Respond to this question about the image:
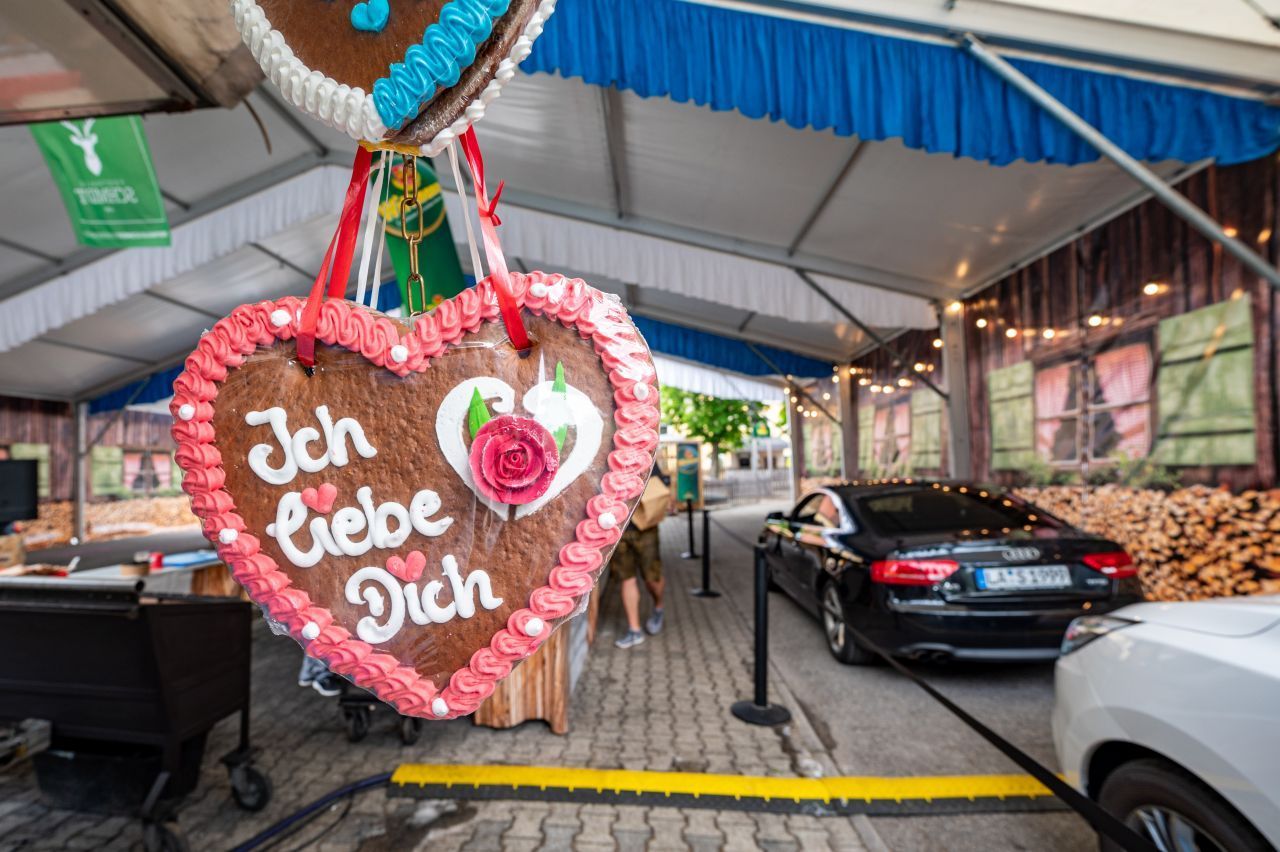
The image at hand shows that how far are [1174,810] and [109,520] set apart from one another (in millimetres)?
21832

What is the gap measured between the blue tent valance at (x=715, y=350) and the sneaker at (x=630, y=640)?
→ 23.5 feet

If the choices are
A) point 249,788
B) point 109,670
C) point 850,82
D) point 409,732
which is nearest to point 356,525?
point 109,670

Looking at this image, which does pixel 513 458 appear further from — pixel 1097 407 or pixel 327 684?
pixel 1097 407

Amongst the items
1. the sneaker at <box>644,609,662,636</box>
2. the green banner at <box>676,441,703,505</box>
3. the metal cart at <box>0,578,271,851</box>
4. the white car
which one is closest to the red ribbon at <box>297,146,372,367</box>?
the white car

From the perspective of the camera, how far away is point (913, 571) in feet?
13.7

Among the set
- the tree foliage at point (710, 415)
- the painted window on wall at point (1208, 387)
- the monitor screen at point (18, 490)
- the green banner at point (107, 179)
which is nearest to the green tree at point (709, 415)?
the tree foliage at point (710, 415)

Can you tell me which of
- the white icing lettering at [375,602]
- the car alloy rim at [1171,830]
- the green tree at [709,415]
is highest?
the green tree at [709,415]

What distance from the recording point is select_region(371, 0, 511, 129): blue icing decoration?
611 mm

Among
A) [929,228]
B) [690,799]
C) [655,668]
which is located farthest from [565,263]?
[690,799]

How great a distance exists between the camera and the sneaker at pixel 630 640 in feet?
18.6

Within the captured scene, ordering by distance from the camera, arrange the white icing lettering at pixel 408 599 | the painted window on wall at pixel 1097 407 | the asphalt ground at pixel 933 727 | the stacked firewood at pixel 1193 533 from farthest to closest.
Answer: the painted window on wall at pixel 1097 407 < the stacked firewood at pixel 1193 533 < the asphalt ground at pixel 933 727 < the white icing lettering at pixel 408 599

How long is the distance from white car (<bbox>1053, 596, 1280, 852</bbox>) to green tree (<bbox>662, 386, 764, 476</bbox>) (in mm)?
19361

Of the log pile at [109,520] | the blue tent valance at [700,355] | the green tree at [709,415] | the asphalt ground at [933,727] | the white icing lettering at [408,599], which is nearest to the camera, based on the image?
the white icing lettering at [408,599]

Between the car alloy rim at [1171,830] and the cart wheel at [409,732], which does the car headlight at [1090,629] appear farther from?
the cart wheel at [409,732]
